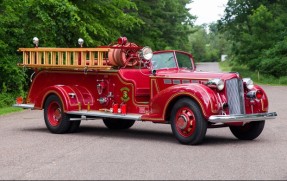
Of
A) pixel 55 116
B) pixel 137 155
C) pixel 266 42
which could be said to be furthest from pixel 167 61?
pixel 266 42

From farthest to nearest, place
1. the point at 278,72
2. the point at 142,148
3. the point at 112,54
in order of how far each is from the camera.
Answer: the point at 278,72 < the point at 112,54 < the point at 142,148

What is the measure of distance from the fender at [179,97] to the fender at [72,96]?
6.08 feet

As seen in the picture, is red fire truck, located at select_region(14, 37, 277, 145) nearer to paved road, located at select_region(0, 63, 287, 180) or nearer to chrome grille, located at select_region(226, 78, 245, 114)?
chrome grille, located at select_region(226, 78, 245, 114)

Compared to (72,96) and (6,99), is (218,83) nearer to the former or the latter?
(72,96)

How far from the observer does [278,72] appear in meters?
44.3

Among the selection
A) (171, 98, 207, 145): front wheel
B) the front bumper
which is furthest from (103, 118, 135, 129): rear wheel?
the front bumper

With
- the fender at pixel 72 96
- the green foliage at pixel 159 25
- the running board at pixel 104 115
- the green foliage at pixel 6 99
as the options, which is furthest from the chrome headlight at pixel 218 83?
the green foliage at pixel 159 25

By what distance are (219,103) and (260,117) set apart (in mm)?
884

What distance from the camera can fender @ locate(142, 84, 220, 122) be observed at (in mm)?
11016

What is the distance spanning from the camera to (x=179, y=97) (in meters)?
11.6

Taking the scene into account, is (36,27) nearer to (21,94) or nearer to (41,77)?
(21,94)

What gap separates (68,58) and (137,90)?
1922 mm

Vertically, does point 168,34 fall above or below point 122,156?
above

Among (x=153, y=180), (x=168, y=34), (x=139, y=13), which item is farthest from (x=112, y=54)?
(x=168, y=34)
